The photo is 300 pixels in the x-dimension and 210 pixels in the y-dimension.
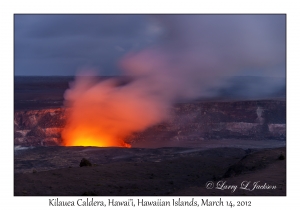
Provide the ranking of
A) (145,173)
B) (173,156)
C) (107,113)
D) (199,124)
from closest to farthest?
1. (145,173)
2. (173,156)
3. (199,124)
4. (107,113)

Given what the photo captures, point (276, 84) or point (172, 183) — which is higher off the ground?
point (276, 84)

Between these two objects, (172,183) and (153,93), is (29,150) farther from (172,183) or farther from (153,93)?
(153,93)

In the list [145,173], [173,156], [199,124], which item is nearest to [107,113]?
[199,124]

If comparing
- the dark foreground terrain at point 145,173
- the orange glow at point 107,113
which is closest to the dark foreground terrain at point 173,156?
the dark foreground terrain at point 145,173

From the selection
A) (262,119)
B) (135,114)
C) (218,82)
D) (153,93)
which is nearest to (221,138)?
(262,119)

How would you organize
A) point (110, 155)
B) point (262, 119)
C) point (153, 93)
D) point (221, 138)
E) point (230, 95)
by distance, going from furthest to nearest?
point (230, 95), point (153, 93), point (262, 119), point (221, 138), point (110, 155)

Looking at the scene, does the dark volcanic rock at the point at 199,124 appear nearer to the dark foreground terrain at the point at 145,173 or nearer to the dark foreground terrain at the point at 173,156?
the dark foreground terrain at the point at 173,156

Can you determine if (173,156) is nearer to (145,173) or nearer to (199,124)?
(145,173)

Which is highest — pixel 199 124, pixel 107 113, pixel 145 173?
pixel 107 113
